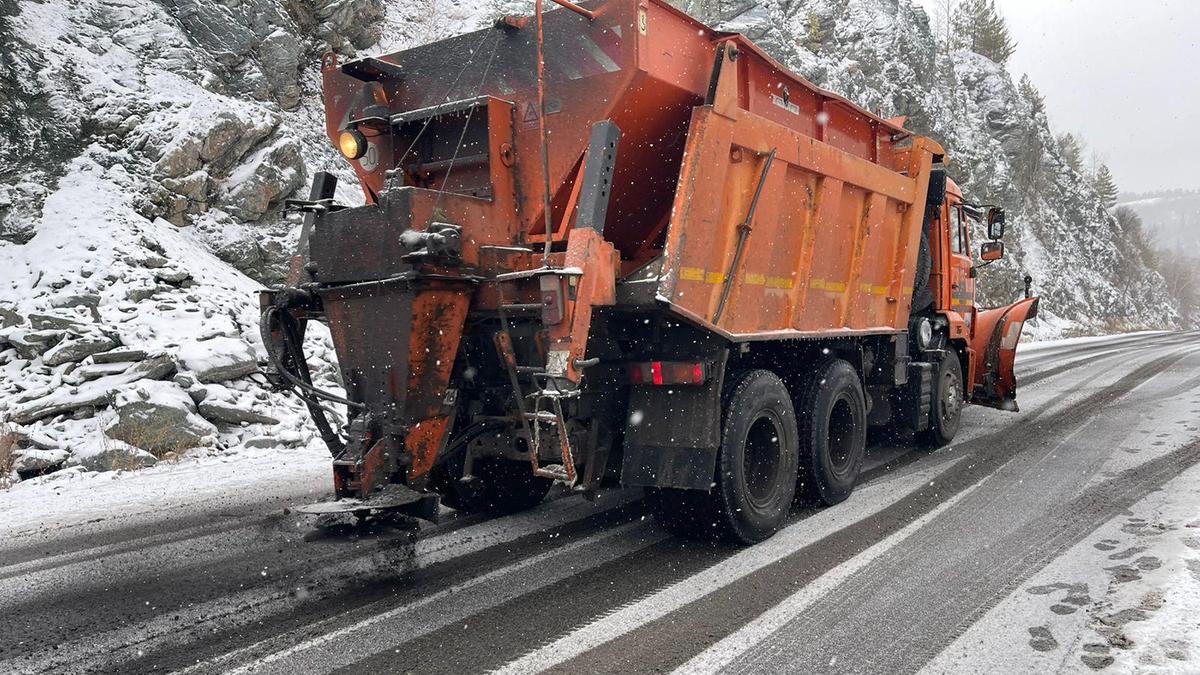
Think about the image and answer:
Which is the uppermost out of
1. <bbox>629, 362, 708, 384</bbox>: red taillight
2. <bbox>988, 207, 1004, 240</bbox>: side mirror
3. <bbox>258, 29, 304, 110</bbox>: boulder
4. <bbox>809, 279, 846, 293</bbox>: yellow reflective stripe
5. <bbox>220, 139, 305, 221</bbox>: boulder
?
<bbox>258, 29, 304, 110</bbox>: boulder

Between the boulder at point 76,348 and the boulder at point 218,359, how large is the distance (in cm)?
72

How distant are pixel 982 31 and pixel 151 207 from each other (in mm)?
53156

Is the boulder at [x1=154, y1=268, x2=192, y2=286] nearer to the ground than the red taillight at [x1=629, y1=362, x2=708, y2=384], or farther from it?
farther from it

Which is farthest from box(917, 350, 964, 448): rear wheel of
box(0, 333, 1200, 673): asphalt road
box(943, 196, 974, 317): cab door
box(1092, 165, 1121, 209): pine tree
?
box(1092, 165, 1121, 209): pine tree

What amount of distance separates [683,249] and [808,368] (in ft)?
6.83

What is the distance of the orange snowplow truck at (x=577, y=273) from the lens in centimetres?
396

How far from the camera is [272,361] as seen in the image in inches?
177

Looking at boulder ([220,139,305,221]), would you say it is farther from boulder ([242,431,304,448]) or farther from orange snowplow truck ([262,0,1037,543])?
orange snowplow truck ([262,0,1037,543])

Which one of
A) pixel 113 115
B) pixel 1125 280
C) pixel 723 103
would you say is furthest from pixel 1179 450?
pixel 1125 280

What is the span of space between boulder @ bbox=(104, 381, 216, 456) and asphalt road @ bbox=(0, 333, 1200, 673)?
1.78 metres

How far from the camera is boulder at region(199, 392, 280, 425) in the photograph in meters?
7.65

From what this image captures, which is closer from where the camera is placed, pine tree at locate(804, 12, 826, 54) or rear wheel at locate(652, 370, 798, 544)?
rear wheel at locate(652, 370, 798, 544)

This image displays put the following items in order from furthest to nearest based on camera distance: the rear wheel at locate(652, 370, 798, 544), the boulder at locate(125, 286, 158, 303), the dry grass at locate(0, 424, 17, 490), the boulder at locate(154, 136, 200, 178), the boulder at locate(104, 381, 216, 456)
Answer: the boulder at locate(154, 136, 200, 178)
the boulder at locate(125, 286, 158, 303)
the boulder at locate(104, 381, 216, 456)
the dry grass at locate(0, 424, 17, 490)
the rear wheel at locate(652, 370, 798, 544)

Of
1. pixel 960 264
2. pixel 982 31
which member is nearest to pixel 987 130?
pixel 982 31
